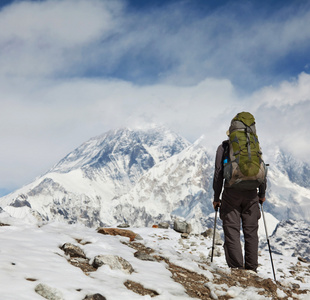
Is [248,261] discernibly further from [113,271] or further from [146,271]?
[113,271]

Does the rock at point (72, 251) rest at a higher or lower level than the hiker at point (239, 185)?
lower

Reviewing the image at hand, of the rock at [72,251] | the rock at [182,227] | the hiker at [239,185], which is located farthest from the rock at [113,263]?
the rock at [182,227]

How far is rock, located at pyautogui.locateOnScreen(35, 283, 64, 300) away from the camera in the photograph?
14.3 feet

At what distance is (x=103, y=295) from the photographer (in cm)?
471

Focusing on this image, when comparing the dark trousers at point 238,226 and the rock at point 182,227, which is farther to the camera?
the rock at point 182,227

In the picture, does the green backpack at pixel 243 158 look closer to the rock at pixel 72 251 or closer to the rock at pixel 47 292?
the rock at pixel 72 251

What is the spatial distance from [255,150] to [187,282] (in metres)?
3.51

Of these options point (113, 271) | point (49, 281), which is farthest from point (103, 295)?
point (113, 271)

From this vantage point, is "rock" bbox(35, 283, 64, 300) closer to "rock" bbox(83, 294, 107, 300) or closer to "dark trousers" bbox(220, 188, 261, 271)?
"rock" bbox(83, 294, 107, 300)

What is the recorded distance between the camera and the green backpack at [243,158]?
7840mm

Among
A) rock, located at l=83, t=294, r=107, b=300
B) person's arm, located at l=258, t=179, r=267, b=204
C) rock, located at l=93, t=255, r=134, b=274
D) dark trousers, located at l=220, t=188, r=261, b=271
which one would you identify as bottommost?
rock, located at l=83, t=294, r=107, b=300

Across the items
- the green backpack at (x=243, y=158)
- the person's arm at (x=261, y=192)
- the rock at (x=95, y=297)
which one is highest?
the green backpack at (x=243, y=158)

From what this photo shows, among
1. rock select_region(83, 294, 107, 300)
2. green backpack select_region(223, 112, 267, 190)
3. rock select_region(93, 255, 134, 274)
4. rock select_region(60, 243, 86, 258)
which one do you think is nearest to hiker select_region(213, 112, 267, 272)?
green backpack select_region(223, 112, 267, 190)

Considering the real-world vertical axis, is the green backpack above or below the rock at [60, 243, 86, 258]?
above
